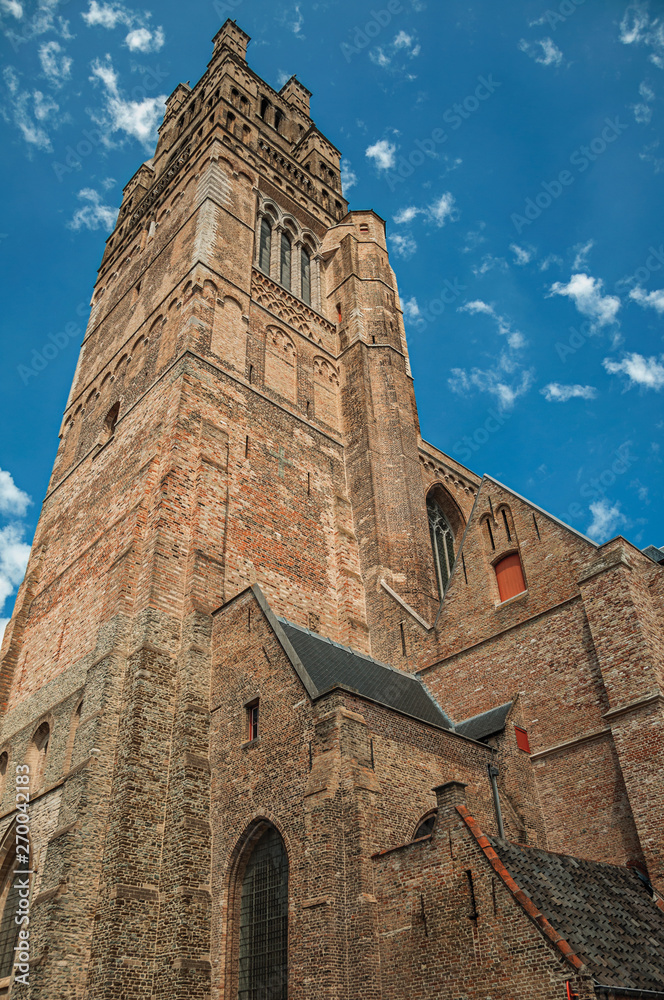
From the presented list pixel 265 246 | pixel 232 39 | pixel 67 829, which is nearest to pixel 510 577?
pixel 67 829

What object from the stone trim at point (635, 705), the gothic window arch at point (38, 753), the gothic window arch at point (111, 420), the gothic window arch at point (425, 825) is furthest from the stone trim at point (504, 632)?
the gothic window arch at point (111, 420)

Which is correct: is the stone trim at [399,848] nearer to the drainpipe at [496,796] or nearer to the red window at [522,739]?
the drainpipe at [496,796]

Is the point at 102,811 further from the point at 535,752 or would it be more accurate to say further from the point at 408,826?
the point at 535,752

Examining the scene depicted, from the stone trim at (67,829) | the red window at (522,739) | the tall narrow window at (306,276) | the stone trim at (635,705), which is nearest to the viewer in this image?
the stone trim at (67,829)

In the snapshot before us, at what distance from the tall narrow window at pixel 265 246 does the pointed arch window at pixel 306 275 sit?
5.99 ft

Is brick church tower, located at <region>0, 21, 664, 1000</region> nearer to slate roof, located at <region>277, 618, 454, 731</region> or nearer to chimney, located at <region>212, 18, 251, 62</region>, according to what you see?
slate roof, located at <region>277, 618, 454, 731</region>

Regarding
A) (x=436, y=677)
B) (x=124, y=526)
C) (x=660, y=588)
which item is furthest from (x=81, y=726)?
(x=660, y=588)

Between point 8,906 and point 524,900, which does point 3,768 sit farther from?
point 524,900

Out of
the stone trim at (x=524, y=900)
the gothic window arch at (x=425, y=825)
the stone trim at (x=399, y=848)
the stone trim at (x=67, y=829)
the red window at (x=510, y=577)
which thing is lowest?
the stone trim at (x=524, y=900)

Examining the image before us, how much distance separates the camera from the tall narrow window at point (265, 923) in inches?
469

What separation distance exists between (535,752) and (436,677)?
140 inches

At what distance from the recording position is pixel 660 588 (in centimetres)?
1547

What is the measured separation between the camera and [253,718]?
14422 millimetres

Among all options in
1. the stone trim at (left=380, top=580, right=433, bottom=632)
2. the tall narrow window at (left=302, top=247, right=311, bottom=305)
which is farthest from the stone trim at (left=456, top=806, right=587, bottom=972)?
the tall narrow window at (left=302, top=247, right=311, bottom=305)
